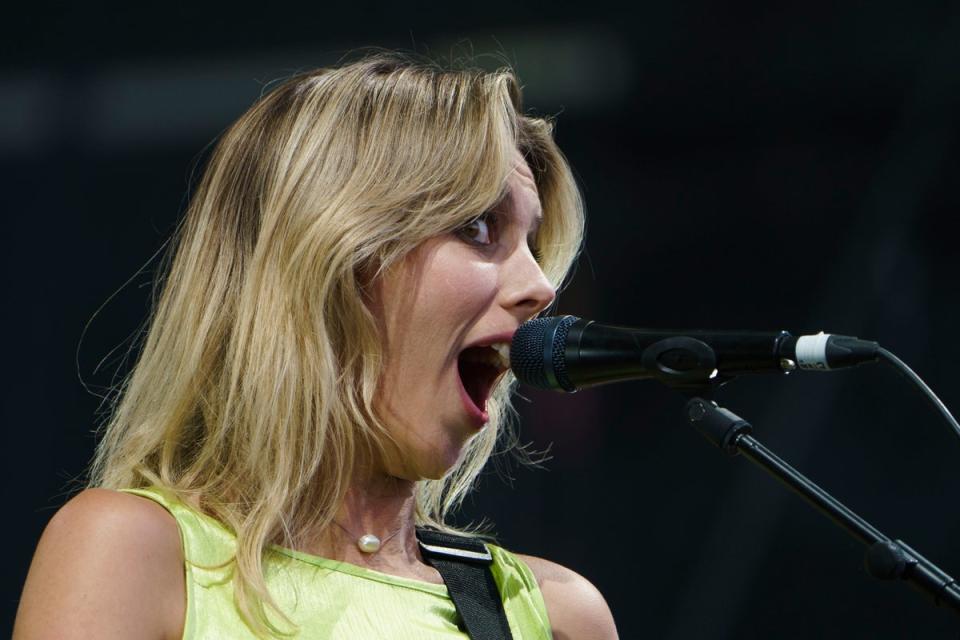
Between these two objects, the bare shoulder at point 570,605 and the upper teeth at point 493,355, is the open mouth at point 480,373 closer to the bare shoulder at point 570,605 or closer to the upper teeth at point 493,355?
the upper teeth at point 493,355

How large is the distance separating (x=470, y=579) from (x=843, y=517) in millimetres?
731

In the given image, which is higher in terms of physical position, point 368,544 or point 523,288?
point 523,288

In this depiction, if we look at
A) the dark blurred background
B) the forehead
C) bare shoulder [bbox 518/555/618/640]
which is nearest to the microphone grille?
the forehead

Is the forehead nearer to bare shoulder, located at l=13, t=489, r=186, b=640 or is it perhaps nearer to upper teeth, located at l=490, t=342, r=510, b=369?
upper teeth, located at l=490, t=342, r=510, b=369

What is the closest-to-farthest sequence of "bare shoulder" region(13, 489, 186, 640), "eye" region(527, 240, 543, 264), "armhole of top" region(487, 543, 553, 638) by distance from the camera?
1. "bare shoulder" region(13, 489, 186, 640)
2. "armhole of top" region(487, 543, 553, 638)
3. "eye" region(527, 240, 543, 264)

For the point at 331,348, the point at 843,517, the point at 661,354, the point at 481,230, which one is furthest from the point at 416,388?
the point at 843,517

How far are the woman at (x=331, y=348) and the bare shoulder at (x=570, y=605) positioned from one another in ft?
0.36

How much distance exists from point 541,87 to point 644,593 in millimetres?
1214

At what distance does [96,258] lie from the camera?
8.49 ft

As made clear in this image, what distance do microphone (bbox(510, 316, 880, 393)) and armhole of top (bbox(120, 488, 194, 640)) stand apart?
458 mm

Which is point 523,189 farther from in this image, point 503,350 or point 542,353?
point 542,353

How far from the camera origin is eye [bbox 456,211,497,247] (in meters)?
1.77

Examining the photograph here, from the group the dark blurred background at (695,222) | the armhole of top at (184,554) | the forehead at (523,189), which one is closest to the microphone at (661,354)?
the forehead at (523,189)

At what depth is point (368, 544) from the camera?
5.72ft
